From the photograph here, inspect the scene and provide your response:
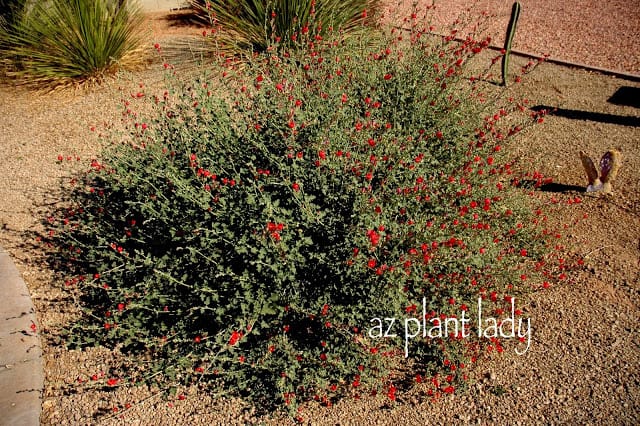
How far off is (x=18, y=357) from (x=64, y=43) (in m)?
5.25

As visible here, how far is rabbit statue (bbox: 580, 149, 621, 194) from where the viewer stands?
461 cm

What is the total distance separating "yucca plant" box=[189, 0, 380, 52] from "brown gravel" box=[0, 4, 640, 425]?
2.22 m

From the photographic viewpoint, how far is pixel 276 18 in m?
6.77

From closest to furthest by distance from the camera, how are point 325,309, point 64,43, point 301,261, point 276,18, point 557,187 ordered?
point 325,309, point 301,261, point 557,187, point 276,18, point 64,43

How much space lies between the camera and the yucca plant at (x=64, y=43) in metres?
6.86

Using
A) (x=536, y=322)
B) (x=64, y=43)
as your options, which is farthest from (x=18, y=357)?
(x=64, y=43)

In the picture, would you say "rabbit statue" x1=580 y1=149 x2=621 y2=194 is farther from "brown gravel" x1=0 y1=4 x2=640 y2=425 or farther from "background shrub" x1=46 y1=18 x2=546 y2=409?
"background shrub" x1=46 y1=18 x2=546 y2=409

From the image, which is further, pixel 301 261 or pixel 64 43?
pixel 64 43

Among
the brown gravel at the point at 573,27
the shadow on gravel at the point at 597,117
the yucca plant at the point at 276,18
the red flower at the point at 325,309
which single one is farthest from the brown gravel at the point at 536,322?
the brown gravel at the point at 573,27

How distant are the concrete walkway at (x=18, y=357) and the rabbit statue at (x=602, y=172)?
4.96 metres

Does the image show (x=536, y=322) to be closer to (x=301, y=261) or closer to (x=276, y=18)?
(x=301, y=261)

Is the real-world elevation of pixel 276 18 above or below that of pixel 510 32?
above

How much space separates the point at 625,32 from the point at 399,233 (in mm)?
8824

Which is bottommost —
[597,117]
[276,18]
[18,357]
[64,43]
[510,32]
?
[18,357]
